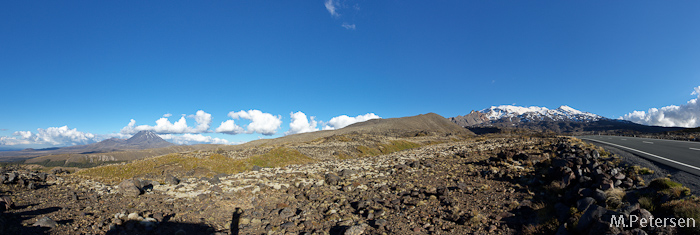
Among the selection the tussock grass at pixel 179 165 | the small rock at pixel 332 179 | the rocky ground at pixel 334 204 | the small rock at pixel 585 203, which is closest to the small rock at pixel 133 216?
the rocky ground at pixel 334 204

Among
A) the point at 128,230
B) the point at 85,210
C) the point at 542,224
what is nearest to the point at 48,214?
the point at 85,210

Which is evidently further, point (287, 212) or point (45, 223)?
point (287, 212)

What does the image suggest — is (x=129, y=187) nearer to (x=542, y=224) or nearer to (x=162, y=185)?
(x=162, y=185)

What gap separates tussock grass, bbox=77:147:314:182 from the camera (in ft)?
47.9

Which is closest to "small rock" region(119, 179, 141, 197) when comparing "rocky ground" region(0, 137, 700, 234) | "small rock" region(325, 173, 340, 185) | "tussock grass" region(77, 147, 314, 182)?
"rocky ground" region(0, 137, 700, 234)

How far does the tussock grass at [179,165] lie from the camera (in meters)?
14.6

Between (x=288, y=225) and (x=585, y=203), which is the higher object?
(x=585, y=203)

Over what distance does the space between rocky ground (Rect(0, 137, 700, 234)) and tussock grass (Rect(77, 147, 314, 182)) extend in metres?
1.40

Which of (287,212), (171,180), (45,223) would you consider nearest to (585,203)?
(287,212)

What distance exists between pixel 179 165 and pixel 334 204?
12.6 m

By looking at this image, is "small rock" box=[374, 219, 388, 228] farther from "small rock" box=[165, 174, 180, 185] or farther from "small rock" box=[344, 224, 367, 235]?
"small rock" box=[165, 174, 180, 185]

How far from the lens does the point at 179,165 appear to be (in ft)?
55.4

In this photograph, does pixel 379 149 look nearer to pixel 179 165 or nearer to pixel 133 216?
pixel 179 165

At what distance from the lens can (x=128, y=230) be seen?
296 inches
